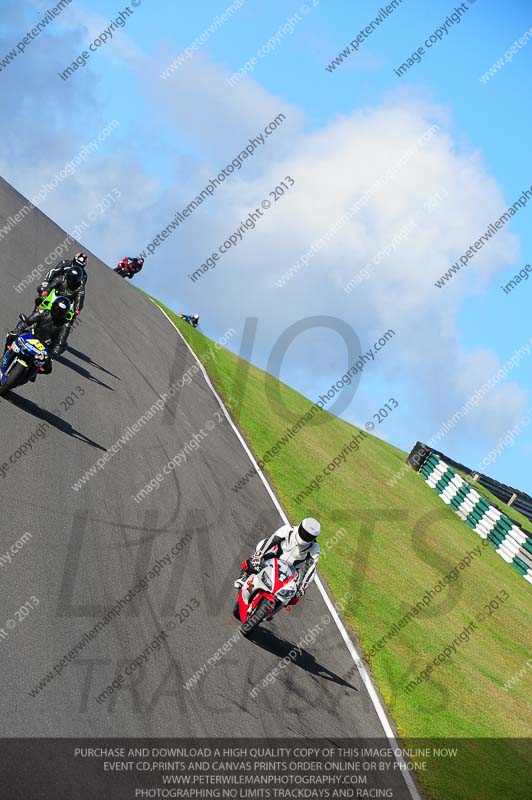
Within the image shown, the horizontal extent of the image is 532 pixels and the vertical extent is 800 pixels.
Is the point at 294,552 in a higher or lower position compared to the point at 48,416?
higher

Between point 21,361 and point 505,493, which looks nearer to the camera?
point 21,361

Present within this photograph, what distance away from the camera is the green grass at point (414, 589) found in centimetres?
1361

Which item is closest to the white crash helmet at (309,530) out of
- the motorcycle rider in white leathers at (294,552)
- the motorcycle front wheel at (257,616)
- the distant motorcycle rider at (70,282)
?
the motorcycle rider in white leathers at (294,552)

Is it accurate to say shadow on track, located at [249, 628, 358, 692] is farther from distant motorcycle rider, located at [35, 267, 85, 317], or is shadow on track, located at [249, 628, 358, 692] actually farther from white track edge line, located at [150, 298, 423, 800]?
distant motorcycle rider, located at [35, 267, 85, 317]

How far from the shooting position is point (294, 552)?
1240cm

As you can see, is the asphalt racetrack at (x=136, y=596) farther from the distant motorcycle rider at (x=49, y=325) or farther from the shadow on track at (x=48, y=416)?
the distant motorcycle rider at (x=49, y=325)

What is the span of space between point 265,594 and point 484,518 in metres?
19.8

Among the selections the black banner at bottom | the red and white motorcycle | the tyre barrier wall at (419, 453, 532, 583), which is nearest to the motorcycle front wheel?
the red and white motorcycle

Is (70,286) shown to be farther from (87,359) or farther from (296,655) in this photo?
(296,655)

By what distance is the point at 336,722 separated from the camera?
10992 millimetres

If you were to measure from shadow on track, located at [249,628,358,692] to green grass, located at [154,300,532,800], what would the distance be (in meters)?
1.15

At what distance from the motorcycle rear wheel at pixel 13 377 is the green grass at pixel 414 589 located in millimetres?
6917

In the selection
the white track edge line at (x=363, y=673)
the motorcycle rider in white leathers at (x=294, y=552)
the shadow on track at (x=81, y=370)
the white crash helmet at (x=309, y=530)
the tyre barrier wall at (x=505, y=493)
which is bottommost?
the shadow on track at (x=81, y=370)

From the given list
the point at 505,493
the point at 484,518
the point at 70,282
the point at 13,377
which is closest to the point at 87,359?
the point at 70,282
